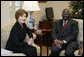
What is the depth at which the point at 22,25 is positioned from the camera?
420cm

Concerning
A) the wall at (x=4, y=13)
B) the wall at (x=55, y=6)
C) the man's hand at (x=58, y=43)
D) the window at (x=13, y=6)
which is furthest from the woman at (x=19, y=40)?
the wall at (x=55, y=6)

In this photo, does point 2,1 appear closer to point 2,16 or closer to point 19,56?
point 2,16

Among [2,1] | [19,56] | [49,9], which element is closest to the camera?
[19,56]

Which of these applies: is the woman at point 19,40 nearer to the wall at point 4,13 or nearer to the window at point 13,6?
the wall at point 4,13

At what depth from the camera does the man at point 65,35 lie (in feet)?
14.1

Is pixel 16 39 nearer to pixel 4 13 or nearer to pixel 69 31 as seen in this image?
pixel 69 31

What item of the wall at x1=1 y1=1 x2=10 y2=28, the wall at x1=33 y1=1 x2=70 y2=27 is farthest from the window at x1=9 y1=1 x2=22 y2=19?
the wall at x1=33 y1=1 x2=70 y2=27

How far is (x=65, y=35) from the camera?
14.6 feet

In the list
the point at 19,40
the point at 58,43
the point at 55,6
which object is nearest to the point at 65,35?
the point at 58,43

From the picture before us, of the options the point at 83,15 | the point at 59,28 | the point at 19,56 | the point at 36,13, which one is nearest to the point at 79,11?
the point at 83,15

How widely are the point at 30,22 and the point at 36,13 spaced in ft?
5.37

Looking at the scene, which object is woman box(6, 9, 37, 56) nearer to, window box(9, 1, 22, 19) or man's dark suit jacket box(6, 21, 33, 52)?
man's dark suit jacket box(6, 21, 33, 52)

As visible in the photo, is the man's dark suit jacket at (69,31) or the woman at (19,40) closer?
the woman at (19,40)

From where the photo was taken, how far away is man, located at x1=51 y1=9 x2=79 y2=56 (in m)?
4.29
